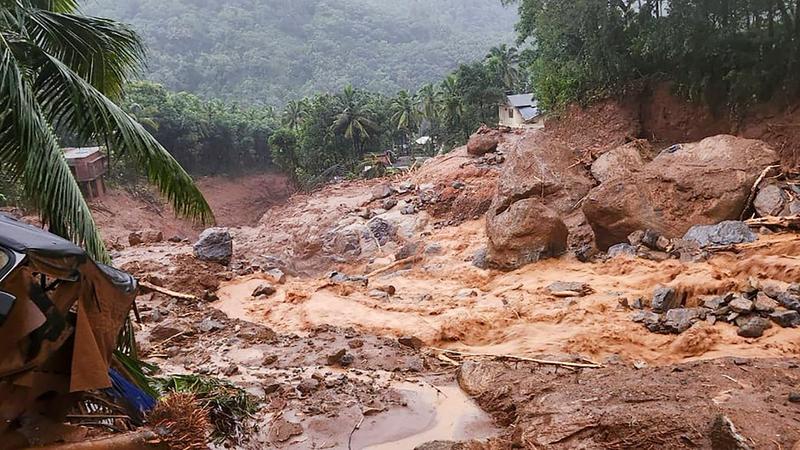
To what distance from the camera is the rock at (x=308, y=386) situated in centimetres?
652

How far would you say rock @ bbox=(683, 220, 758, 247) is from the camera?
384 inches

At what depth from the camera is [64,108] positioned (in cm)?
533

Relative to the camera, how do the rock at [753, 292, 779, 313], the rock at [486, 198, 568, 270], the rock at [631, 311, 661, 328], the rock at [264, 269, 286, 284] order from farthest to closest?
1. the rock at [264, 269, 286, 284]
2. the rock at [486, 198, 568, 270]
3. the rock at [631, 311, 661, 328]
4. the rock at [753, 292, 779, 313]

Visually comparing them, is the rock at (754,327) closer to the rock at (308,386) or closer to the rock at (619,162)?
the rock at (308,386)

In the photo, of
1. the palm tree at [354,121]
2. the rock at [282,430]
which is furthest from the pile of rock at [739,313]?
the palm tree at [354,121]

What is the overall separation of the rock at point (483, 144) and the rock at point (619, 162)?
699 cm

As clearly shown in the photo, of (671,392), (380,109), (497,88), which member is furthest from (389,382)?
(380,109)

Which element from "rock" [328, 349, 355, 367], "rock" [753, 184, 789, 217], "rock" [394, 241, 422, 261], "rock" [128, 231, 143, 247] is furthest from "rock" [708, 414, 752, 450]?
"rock" [128, 231, 143, 247]

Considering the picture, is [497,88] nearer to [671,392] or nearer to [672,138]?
[672,138]

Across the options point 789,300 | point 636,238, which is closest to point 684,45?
point 636,238

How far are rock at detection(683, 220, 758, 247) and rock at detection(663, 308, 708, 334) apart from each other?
2512mm

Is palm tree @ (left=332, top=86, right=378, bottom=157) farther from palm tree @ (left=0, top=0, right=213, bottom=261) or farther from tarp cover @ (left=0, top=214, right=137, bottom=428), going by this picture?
tarp cover @ (left=0, top=214, right=137, bottom=428)

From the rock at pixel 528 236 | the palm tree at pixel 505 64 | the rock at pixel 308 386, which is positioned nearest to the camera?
the rock at pixel 308 386

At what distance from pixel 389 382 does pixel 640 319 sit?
3.75 metres
